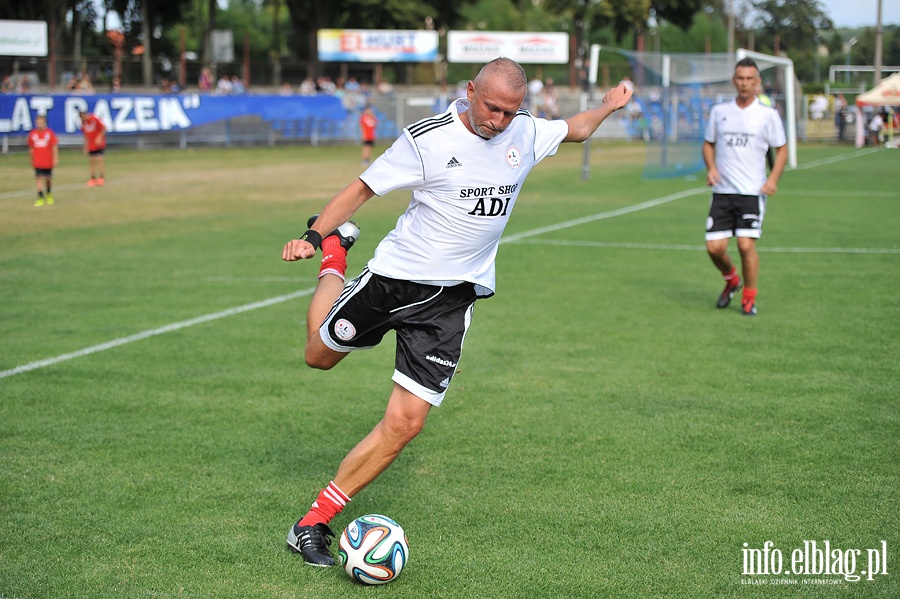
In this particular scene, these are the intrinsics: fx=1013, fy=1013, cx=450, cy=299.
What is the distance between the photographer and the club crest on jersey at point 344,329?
508 centimetres

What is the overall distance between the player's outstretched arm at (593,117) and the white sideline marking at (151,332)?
5.04 m

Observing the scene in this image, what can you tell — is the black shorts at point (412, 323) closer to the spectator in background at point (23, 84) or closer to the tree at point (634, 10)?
the spectator in background at point (23, 84)

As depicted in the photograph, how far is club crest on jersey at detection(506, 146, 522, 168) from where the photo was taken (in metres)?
4.93

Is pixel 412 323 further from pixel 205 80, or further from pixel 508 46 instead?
pixel 508 46

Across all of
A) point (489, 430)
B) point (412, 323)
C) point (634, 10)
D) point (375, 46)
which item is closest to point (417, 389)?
point (412, 323)

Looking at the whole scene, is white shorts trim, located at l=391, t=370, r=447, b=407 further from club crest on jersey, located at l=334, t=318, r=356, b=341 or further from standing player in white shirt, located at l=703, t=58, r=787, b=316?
standing player in white shirt, located at l=703, t=58, r=787, b=316

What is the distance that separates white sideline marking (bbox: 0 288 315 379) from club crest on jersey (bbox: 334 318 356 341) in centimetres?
413

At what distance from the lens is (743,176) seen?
10.4 meters

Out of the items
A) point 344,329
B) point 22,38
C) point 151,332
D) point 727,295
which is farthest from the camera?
point 22,38

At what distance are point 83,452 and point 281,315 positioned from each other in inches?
168

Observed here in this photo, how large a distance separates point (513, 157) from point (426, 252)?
0.63m

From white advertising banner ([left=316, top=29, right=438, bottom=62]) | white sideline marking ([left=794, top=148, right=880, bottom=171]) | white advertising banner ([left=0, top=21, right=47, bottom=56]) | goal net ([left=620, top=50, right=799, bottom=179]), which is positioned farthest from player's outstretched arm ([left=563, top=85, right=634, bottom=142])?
white advertising banner ([left=316, top=29, right=438, bottom=62])

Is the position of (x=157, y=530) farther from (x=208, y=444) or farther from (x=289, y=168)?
(x=289, y=168)

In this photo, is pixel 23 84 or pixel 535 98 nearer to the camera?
pixel 23 84
